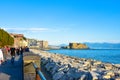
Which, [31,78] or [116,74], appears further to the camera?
[116,74]

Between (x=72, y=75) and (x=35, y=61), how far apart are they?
2426mm

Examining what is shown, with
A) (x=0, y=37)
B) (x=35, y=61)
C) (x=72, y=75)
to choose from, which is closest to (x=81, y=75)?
(x=72, y=75)

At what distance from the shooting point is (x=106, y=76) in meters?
11.0

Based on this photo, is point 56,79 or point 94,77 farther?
point 56,79

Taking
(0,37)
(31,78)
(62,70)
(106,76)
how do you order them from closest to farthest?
(31,78) → (106,76) → (62,70) → (0,37)

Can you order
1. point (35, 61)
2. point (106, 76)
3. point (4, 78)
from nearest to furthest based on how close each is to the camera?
point (35, 61), point (106, 76), point (4, 78)

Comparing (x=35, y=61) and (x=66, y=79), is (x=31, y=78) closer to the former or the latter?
(x=35, y=61)

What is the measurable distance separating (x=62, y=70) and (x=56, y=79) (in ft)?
5.19

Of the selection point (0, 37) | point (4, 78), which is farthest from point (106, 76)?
point (0, 37)

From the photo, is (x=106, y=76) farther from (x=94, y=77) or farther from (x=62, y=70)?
(x=62, y=70)

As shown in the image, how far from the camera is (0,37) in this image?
224 feet

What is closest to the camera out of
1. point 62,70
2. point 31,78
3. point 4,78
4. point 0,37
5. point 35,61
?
point 31,78

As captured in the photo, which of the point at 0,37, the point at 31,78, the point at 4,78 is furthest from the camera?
the point at 0,37

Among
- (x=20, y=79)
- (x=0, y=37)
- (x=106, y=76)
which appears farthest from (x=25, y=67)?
(x=0, y=37)
